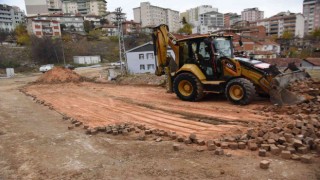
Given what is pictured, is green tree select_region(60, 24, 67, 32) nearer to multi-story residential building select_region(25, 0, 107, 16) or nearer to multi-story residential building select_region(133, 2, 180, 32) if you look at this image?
multi-story residential building select_region(133, 2, 180, 32)

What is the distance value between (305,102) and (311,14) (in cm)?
12631

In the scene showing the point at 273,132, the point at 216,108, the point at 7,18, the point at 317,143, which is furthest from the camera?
the point at 7,18

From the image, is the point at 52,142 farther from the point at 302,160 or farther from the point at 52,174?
the point at 302,160

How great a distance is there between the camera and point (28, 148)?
627 cm

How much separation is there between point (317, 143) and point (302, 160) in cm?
72

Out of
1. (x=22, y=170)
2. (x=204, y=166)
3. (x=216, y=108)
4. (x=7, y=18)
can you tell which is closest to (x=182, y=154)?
(x=204, y=166)

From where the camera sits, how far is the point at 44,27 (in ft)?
264

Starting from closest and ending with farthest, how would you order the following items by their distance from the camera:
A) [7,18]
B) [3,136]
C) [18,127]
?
[3,136] < [18,127] < [7,18]

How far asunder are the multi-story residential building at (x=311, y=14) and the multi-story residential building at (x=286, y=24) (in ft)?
42.8

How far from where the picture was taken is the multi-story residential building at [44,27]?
259 feet

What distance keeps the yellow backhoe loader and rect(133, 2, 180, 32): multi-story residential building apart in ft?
362

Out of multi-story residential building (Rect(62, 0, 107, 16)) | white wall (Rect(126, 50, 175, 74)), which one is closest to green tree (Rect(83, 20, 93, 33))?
multi-story residential building (Rect(62, 0, 107, 16))

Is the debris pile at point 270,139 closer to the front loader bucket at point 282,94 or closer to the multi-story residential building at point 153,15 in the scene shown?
the front loader bucket at point 282,94

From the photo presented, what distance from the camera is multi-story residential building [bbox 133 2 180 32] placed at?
125 metres
